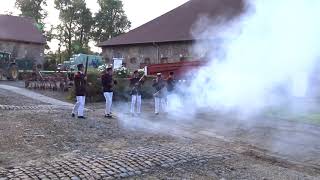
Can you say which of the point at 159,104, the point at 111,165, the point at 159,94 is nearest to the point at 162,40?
the point at 159,104

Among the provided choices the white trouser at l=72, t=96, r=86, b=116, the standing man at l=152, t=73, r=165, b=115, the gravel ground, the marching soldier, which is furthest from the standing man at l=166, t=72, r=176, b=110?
the gravel ground

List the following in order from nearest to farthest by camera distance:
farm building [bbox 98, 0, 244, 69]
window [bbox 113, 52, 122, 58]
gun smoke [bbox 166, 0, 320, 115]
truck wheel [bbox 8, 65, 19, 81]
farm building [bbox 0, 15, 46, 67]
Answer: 1. gun smoke [bbox 166, 0, 320, 115]
2. farm building [bbox 98, 0, 244, 69]
3. truck wheel [bbox 8, 65, 19, 81]
4. window [bbox 113, 52, 122, 58]
5. farm building [bbox 0, 15, 46, 67]

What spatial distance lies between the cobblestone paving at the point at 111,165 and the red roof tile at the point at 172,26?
2026 centimetres

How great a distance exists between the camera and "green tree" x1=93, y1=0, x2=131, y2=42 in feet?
254

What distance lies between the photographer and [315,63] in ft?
43.3

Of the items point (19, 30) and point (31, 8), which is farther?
point (31, 8)

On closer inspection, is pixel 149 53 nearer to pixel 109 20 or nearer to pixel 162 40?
pixel 162 40

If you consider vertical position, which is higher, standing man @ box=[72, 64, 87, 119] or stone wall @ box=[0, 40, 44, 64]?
stone wall @ box=[0, 40, 44, 64]

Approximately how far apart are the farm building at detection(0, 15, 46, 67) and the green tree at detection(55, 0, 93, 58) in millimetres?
15920

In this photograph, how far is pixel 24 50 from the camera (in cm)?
5684

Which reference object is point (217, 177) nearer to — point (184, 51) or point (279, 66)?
point (279, 66)

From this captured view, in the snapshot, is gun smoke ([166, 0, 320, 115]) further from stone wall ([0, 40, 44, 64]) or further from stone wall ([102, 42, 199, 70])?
stone wall ([0, 40, 44, 64])

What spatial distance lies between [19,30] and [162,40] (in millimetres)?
26584

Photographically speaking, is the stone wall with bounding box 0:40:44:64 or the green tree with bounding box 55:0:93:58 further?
the green tree with bounding box 55:0:93:58
